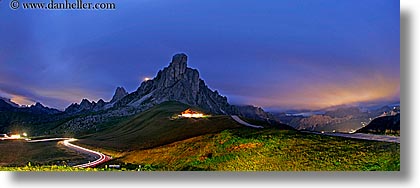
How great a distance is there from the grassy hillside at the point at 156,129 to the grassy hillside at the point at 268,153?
0.09m

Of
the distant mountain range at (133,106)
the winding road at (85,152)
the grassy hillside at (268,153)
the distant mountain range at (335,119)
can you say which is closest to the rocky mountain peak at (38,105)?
the distant mountain range at (133,106)

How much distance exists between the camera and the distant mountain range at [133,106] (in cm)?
611

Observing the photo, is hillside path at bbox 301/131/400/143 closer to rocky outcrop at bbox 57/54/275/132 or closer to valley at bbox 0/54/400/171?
valley at bbox 0/54/400/171

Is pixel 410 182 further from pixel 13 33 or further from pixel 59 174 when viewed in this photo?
pixel 13 33

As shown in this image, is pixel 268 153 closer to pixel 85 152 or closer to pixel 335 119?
pixel 335 119

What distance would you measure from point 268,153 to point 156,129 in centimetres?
148

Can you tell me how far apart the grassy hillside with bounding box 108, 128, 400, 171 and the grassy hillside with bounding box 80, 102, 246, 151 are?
93 millimetres

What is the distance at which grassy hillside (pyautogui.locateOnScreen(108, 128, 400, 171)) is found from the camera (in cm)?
564

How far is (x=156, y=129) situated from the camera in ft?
20.5

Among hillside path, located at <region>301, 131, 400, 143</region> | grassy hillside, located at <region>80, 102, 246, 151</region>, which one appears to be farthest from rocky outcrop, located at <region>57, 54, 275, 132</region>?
hillside path, located at <region>301, 131, 400, 143</region>

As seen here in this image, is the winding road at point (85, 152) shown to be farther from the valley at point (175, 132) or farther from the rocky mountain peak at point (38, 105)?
the rocky mountain peak at point (38, 105)

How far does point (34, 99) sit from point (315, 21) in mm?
3708

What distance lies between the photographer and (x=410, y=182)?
18.1ft

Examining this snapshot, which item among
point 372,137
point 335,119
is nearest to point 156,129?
point 335,119
